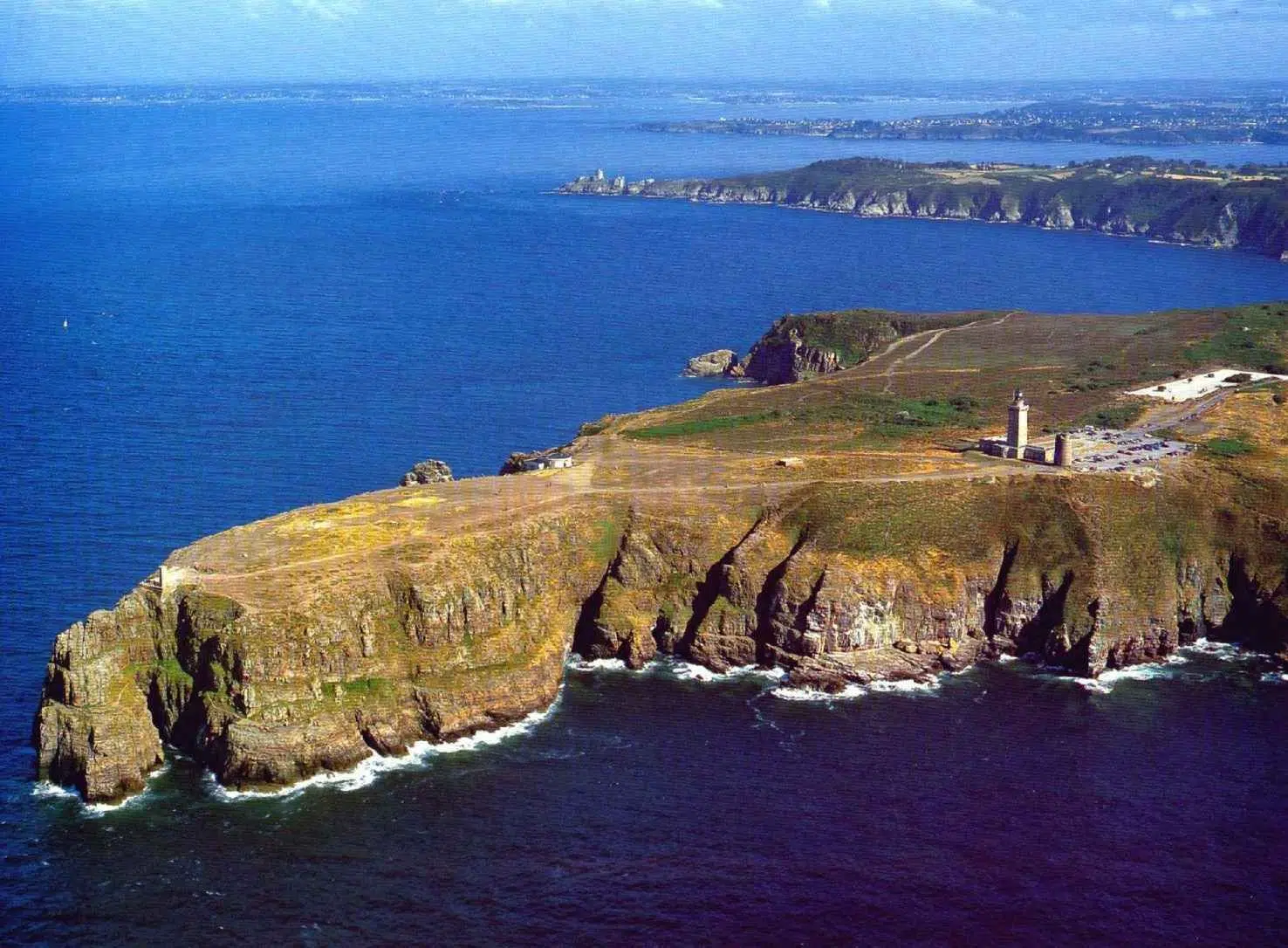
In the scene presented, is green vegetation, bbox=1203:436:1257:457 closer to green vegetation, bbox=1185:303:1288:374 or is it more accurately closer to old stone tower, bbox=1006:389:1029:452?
old stone tower, bbox=1006:389:1029:452

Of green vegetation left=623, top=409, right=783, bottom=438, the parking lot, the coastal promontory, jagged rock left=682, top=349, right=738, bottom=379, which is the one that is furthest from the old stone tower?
jagged rock left=682, top=349, right=738, bottom=379

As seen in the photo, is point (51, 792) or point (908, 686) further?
point (908, 686)

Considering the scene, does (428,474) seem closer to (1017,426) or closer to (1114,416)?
(1017,426)

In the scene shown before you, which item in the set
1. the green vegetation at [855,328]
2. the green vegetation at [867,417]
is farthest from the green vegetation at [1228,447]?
the green vegetation at [855,328]

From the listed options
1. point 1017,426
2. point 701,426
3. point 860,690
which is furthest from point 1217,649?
point 701,426

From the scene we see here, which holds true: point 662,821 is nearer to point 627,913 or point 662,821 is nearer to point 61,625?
point 627,913

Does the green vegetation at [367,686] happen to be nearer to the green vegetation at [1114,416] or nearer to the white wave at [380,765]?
the white wave at [380,765]

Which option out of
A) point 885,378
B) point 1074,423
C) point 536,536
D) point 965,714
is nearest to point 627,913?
point 965,714
